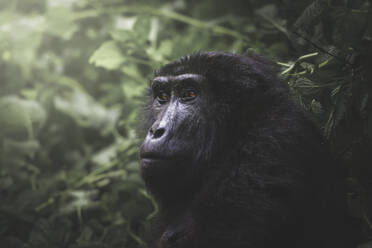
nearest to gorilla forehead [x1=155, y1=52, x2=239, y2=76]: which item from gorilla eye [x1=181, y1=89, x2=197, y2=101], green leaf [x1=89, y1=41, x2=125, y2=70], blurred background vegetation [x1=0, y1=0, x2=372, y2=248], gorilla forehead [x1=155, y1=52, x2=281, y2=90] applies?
gorilla forehead [x1=155, y1=52, x2=281, y2=90]

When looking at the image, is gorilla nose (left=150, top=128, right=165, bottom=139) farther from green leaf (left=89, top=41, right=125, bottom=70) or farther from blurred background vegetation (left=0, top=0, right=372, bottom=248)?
green leaf (left=89, top=41, right=125, bottom=70)

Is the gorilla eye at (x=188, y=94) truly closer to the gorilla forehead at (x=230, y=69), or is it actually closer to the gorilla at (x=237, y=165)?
the gorilla at (x=237, y=165)

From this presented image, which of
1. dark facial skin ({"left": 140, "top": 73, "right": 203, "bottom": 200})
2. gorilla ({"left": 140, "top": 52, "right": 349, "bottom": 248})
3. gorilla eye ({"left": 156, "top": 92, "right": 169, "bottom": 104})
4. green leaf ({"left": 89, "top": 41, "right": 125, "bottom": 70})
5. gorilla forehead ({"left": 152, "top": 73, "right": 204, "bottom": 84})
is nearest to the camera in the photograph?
gorilla ({"left": 140, "top": 52, "right": 349, "bottom": 248})

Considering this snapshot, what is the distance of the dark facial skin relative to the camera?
2037mm

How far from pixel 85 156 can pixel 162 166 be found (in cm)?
241

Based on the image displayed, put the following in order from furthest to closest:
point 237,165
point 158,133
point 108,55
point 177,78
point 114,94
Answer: point 114,94
point 108,55
point 177,78
point 158,133
point 237,165

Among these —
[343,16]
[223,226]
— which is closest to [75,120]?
[223,226]

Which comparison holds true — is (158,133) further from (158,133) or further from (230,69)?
(230,69)

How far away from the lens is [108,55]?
3.23 meters

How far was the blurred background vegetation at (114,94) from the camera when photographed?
6.81 feet

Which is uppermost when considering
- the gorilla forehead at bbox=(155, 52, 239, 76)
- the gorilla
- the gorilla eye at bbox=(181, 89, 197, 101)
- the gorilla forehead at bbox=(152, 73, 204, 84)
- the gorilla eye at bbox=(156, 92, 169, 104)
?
the gorilla forehead at bbox=(155, 52, 239, 76)

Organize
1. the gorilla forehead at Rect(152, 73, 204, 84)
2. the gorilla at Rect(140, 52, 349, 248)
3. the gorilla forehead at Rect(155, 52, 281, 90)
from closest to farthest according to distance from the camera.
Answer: the gorilla at Rect(140, 52, 349, 248) < the gorilla forehead at Rect(155, 52, 281, 90) < the gorilla forehead at Rect(152, 73, 204, 84)

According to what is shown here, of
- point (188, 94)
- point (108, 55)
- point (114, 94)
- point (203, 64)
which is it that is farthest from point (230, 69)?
point (114, 94)

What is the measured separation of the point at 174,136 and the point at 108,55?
1.42 meters
